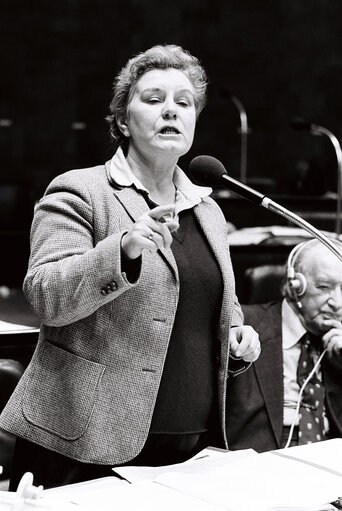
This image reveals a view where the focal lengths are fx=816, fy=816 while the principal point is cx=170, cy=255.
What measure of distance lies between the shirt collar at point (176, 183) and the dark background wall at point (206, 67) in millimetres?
4982

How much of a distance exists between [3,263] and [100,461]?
3.01 meters

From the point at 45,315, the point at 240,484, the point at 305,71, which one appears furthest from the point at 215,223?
the point at 305,71

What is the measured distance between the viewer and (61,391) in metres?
1.56

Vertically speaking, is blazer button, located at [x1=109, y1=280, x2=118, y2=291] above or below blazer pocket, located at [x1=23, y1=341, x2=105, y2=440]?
above

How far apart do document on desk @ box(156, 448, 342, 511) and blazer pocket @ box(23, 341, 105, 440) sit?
0.79 ft

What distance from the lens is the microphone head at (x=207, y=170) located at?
1604mm

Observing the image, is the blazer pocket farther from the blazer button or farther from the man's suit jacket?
the man's suit jacket

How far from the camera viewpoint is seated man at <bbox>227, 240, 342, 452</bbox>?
6.86 feet

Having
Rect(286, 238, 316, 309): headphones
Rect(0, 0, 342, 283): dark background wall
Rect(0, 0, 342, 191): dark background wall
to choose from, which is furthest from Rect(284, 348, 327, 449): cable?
Rect(0, 0, 342, 191): dark background wall

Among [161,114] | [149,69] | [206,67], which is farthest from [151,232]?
[206,67]

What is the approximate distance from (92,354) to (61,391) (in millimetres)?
95

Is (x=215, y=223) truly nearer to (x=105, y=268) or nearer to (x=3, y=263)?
(x=105, y=268)

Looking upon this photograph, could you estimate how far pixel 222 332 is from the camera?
169 cm

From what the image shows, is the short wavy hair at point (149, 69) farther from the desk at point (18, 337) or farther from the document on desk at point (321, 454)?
the document on desk at point (321, 454)
